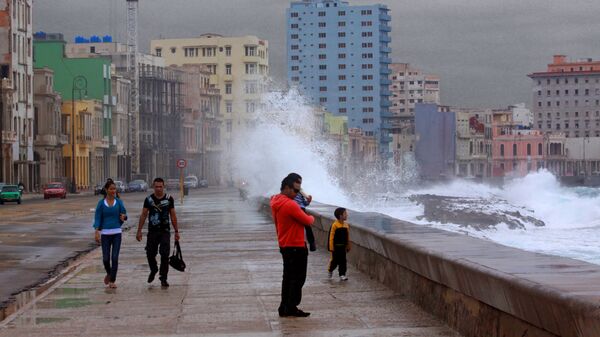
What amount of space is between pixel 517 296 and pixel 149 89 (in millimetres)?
133941

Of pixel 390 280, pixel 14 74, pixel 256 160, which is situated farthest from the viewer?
pixel 14 74

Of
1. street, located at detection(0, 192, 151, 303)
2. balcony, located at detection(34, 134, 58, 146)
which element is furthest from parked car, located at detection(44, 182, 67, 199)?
street, located at detection(0, 192, 151, 303)

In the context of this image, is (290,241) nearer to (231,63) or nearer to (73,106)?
(73,106)

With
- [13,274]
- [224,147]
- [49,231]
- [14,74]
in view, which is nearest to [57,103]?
[14,74]

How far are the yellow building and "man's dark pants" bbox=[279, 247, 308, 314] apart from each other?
99.6m

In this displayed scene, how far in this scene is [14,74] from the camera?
324 ft

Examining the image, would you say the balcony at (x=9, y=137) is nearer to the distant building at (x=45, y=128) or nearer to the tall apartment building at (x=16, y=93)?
the tall apartment building at (x=16, y=93)

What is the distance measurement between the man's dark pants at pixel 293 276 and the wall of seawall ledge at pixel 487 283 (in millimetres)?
1286

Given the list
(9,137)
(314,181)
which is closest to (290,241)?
(314,181)

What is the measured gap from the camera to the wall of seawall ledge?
8.84 meters

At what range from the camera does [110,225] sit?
18.5 meters

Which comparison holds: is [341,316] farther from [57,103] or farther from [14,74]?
[57,103]

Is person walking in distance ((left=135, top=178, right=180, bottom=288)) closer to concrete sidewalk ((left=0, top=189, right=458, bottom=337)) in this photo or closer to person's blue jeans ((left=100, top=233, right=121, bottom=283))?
concrete sidewalk ((left=0, top=189, right=458, bottom=337))

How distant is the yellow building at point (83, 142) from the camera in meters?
115
